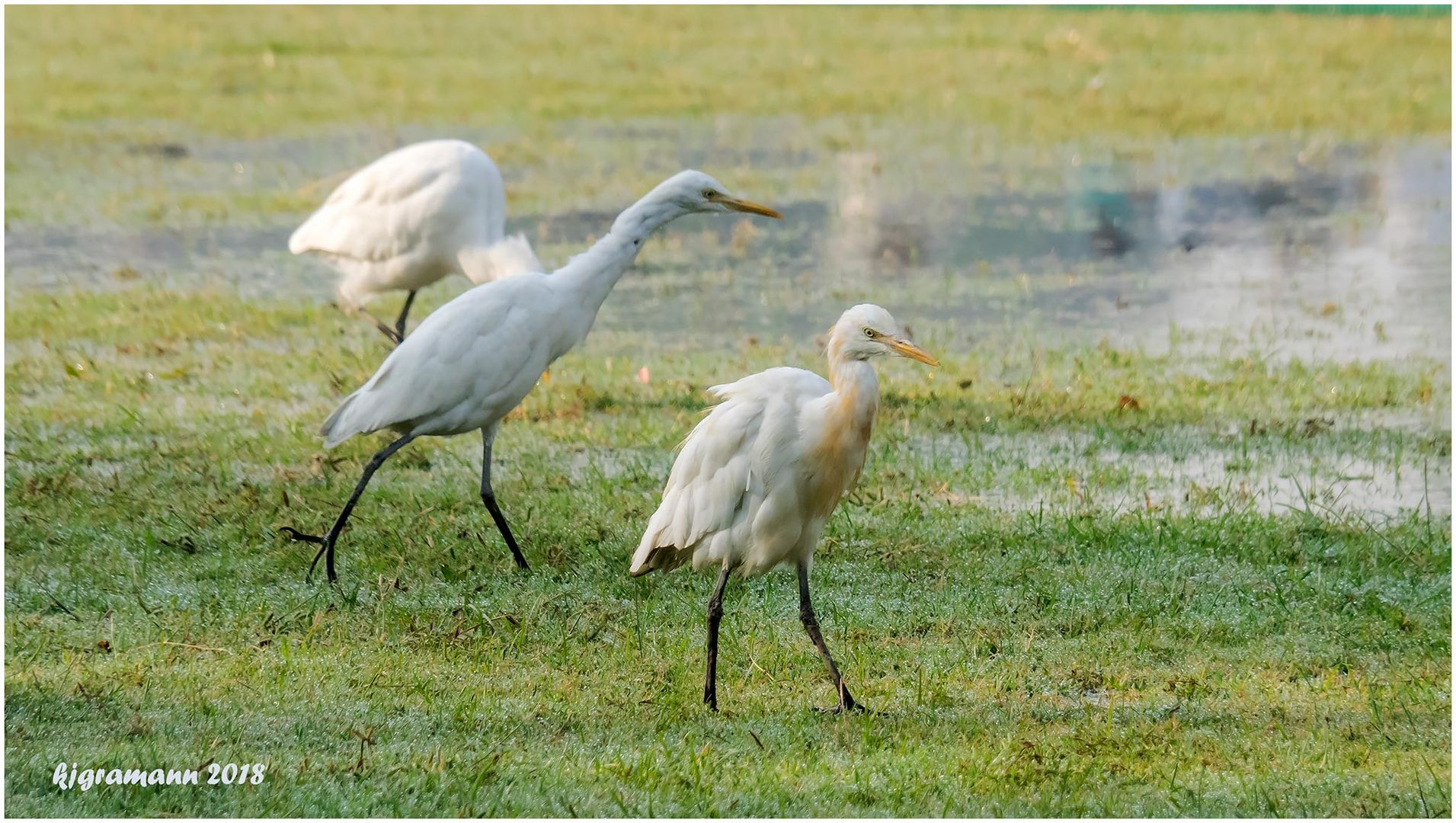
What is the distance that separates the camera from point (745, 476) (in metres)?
4.49

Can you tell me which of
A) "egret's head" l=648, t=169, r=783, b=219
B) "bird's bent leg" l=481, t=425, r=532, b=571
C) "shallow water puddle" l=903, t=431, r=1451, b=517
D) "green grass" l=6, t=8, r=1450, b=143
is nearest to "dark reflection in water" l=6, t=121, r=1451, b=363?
"green grass" l=6, t=8, r=1450, b=143

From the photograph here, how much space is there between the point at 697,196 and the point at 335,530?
150 centimetres

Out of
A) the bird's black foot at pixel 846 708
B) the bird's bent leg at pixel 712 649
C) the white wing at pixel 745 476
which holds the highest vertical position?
the white wing at pixel 745 476

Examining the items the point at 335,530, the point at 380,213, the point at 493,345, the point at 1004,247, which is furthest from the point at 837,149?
the point at 335,530

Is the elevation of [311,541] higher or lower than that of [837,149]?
lower

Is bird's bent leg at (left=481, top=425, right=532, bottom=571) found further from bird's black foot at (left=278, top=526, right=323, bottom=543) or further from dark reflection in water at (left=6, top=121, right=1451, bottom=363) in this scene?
dark reflection in water at (left=6, top=121, right=1451, bottom=363)

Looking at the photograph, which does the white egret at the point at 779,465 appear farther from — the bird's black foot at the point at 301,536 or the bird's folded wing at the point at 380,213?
the bird's folded wing at the point at 380,213

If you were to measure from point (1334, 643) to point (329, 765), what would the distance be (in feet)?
9.05

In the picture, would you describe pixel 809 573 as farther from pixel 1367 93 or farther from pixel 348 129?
pixel 1367 93

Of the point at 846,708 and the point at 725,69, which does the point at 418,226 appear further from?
the point at 725,69

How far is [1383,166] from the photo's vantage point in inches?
519

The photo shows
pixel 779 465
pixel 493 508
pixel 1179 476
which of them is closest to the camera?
pixel 779 465

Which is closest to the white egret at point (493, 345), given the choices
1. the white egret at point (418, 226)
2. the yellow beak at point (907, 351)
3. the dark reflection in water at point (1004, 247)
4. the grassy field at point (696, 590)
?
the grassy field at point (696, 590)

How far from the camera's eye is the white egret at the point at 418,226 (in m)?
7.69
